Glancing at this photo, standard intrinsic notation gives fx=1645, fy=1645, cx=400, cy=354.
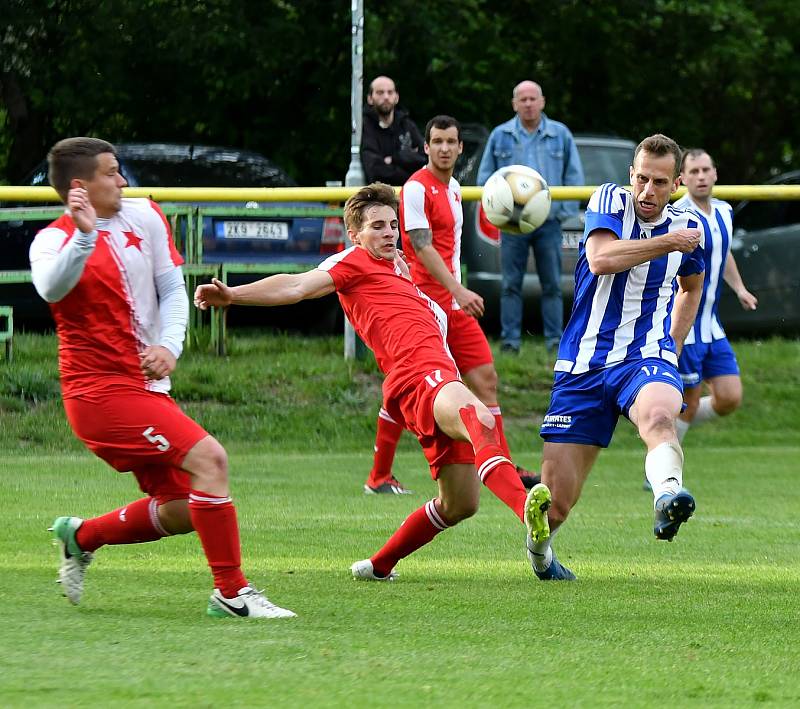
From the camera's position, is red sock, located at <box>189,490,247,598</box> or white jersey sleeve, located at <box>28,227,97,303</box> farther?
red sock, located at <box>189,490,247,598</box>

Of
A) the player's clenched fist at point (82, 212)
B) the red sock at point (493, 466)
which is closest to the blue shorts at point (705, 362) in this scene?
the red sock at point (493, 466)

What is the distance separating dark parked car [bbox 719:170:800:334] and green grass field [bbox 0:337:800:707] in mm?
4539

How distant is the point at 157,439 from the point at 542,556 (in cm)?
174

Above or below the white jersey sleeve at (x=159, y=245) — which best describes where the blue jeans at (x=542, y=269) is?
below

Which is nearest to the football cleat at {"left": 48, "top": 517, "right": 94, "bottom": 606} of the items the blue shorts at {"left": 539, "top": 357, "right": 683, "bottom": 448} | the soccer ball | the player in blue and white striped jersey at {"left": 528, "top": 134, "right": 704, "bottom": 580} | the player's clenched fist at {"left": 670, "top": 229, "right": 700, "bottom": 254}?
the player in blue and white striped jersey at {"left": 528, "top": 134, "right": 704, "bottom": 580}

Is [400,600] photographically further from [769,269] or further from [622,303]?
[769,269]

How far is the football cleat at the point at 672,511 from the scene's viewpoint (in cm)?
593

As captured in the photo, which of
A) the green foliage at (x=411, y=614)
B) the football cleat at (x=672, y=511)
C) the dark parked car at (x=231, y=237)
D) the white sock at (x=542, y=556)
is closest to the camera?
the green foliage at (x=411, y=614)

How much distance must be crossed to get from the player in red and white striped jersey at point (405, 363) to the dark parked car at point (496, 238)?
773 cm

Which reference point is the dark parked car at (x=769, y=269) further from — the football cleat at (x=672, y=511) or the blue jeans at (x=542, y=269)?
the football cleat at (x=672, y=511)

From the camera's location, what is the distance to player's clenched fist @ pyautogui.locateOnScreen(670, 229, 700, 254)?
6.74 metres

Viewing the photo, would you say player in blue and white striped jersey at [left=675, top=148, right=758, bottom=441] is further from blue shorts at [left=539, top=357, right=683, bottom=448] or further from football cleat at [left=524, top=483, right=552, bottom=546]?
football cleat at [left=524, top=483, right=552, bottom=546]

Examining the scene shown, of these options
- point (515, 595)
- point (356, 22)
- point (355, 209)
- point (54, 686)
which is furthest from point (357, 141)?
point (54, 686)

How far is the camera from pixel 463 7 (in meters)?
19.0
